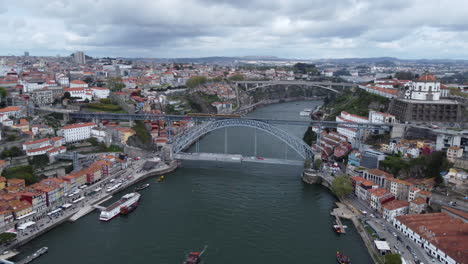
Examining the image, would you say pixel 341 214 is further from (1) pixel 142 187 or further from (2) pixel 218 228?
(1) pixel 142 187

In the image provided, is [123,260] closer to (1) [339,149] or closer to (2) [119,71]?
(1) [339,149]

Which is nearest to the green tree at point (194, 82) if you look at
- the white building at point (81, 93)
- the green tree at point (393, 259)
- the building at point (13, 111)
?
the white building at point (81, 93)

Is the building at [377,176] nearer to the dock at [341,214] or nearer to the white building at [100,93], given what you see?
the dock at [341,214]

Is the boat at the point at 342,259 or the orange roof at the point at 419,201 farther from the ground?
the orange roof at the point at 419,201

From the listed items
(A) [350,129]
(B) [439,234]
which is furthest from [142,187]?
(A) [350,129]

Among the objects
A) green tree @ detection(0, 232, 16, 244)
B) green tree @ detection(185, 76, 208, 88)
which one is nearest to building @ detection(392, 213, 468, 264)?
green tree @ detection(0, 232, 16, 244)

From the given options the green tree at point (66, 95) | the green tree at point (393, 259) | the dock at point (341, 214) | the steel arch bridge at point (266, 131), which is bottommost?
the dock at point (341, 214)
